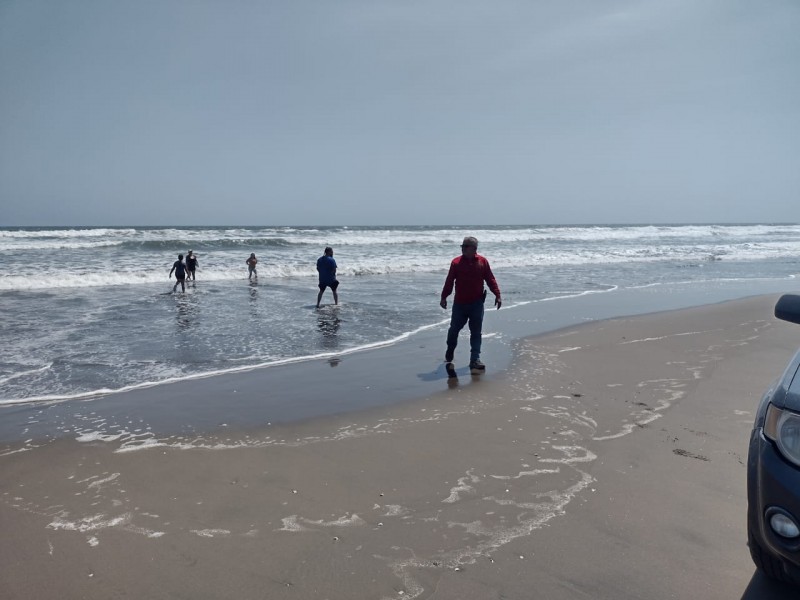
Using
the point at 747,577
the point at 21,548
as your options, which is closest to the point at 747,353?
the point at 747,577

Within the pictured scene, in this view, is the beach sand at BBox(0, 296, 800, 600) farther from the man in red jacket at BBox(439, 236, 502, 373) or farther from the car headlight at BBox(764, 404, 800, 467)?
the man in red jacket at BBox(439, 236, 502, 373)

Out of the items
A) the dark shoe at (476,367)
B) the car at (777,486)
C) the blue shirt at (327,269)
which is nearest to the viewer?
the car at (777,486)

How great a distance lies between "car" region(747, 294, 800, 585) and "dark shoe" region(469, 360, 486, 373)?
4.56 m

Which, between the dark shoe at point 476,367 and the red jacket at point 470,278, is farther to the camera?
the red jacket at point 470,278

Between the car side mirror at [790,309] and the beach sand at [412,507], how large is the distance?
1.24 metres

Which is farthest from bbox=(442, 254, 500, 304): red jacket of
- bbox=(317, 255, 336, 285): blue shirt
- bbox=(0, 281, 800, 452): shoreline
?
bbox=(317, 255, 336, 285): blue shirt

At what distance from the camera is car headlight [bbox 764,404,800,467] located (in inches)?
86.2

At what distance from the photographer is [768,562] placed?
2.33 m

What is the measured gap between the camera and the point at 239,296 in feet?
50.5

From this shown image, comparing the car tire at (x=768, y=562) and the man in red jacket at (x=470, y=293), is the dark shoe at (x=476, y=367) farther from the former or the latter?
the car tire at (x=768, y=562)

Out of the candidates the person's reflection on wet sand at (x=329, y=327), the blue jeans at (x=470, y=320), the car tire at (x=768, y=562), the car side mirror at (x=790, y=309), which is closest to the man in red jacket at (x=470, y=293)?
the blue jeans at (x=470, y=320)

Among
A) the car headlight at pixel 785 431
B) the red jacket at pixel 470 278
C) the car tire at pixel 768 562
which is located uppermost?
the red jacket at pixel 470 278

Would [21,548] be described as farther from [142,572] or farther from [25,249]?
[25,249]

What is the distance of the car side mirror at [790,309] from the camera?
8.98 ft
